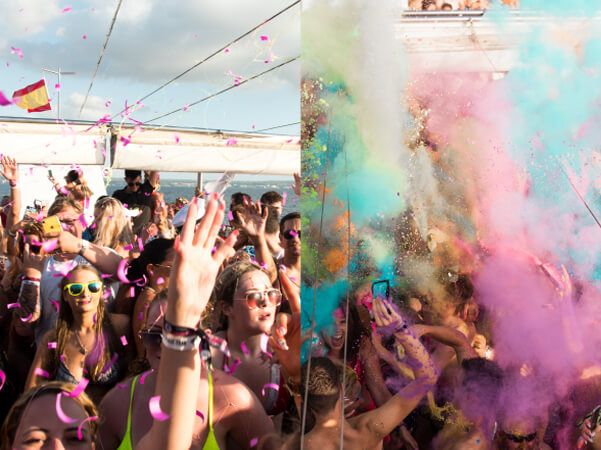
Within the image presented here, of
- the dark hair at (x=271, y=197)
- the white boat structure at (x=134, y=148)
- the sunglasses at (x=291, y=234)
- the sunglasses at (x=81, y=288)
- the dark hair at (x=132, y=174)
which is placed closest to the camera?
the sunglasses at (x=81, y=288)

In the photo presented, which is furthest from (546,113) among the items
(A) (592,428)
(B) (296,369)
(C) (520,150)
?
(B) (296,369)

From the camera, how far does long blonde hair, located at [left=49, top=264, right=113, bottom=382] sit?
1893 millimetres

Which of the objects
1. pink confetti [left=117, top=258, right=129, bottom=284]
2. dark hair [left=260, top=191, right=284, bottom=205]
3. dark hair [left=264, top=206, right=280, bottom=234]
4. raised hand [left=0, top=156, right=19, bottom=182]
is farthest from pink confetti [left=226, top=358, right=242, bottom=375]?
raised hand [left=0, top=156, right=19, bottom=182]

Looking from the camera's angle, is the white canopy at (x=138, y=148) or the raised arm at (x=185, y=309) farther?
the white canopy at (x=138, y=148)

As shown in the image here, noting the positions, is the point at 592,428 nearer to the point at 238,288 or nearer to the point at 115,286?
the point at 238,288

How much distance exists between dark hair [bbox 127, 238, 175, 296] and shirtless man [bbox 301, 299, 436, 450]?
103 cm

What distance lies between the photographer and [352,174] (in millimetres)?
1473

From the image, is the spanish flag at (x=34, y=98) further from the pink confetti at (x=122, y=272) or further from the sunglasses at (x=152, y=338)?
the sunglasses at (x=152, y=338)

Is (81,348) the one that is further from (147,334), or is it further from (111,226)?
(111,226)

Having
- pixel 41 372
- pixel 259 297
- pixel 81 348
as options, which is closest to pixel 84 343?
pixel 81 348

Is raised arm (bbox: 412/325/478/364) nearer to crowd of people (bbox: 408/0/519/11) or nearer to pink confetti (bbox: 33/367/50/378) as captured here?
crowd of people (bbox: 408/0/519/11)

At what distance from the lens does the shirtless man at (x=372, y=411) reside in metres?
1.44

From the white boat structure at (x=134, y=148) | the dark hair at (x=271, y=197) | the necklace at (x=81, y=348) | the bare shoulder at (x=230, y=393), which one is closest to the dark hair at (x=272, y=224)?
the dark hair at (x=271, y=197)

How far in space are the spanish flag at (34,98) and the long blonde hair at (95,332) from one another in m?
2.58
